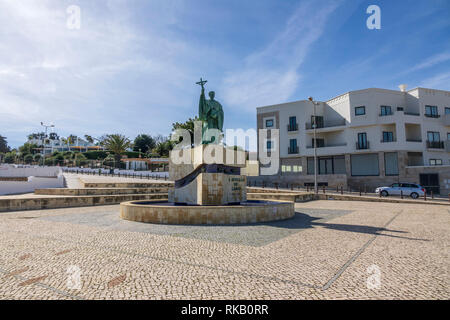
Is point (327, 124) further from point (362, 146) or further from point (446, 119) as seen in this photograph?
point (446, 119)

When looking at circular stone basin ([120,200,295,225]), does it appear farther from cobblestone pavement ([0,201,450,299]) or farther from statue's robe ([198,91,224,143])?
statue's robe ([198,91,224,143])

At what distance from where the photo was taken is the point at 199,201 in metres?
10.9

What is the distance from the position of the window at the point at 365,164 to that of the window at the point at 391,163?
2.89 ft

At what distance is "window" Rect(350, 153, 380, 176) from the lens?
2941 centimetres

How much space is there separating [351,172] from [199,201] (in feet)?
84.4

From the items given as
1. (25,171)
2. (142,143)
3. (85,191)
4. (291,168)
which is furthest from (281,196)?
(142,143)

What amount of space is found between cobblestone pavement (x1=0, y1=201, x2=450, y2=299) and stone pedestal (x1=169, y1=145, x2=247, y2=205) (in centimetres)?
290

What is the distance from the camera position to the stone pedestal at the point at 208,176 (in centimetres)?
1091

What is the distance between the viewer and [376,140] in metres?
29.4

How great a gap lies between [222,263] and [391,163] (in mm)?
30153

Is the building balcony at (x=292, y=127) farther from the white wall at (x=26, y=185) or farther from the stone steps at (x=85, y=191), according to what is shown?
the white wall at (x=26, y=185)

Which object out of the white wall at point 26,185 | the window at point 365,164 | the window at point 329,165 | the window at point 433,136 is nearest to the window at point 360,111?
the window at point 365,164

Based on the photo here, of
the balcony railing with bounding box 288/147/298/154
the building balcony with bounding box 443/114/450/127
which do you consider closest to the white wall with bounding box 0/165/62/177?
the balcony railing with bounding box 288/147/298/154
